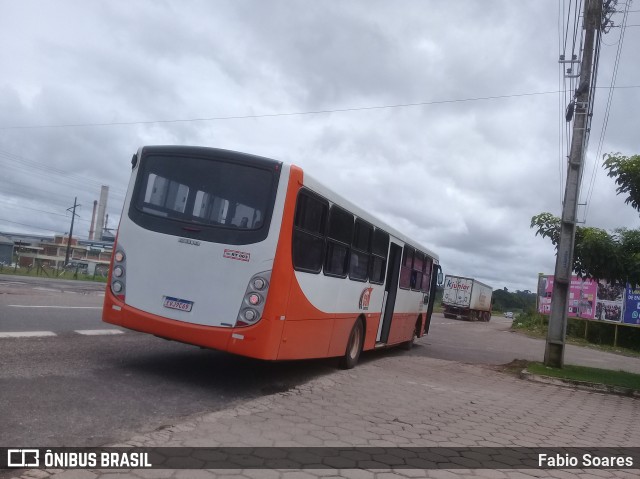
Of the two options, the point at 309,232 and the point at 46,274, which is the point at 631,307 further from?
the point at 46,274

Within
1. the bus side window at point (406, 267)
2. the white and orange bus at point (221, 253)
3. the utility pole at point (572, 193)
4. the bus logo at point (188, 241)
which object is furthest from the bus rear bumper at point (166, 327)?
the utility pole at point (572, 193)

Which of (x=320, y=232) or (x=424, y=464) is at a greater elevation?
(x=320, y=232)

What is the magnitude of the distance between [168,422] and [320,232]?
3.77 meters

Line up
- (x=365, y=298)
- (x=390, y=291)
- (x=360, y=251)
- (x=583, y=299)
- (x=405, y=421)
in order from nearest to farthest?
(x=405, y=421) → (x=360, y=251) → (x=365, y=298) → (x=390, y=291) → (x=583, y=299)

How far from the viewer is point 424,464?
17.7ft

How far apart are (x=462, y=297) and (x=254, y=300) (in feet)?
167

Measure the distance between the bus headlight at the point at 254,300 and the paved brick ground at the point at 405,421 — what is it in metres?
0.98

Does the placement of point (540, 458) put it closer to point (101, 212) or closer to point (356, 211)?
point (356, 211)

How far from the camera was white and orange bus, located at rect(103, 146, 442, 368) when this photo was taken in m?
7.54

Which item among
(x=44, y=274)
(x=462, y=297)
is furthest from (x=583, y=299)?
(x=44, y=274)

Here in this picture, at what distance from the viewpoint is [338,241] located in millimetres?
9547

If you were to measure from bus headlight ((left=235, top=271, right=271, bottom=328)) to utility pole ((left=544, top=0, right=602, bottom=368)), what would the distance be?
9305 millimetres

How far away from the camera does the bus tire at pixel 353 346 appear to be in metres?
10.9

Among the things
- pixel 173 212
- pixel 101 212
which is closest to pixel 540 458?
pixel 173 212
